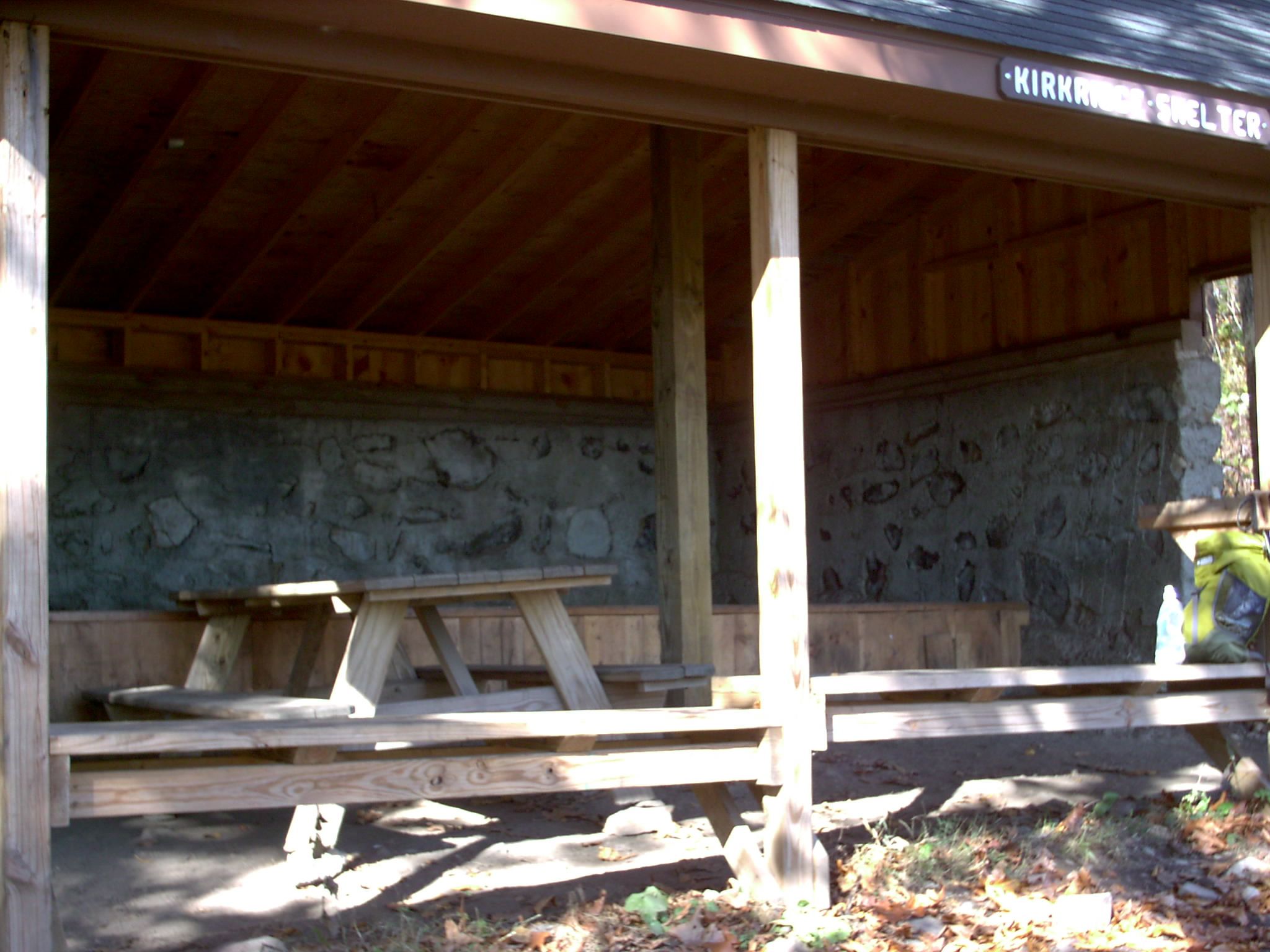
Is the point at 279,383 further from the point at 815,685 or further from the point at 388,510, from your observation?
the point at 815,685

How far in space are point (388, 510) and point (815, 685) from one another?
5.90m

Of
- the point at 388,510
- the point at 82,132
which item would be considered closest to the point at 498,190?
the point at 82,132

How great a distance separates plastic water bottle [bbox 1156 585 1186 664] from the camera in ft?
19.2

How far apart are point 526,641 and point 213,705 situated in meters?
3.01

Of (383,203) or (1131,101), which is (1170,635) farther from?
(383,203)

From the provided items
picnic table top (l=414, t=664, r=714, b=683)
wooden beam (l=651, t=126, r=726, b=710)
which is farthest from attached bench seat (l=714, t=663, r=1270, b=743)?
wooden beam (l=651, t=126, r=726, b=710)

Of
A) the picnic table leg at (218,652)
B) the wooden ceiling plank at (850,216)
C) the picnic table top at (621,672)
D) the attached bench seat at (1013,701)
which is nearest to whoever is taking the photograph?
the attached bench seat at (1013,701)

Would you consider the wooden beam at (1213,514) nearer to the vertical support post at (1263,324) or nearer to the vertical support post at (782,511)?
the vertical support post at (1263,324)

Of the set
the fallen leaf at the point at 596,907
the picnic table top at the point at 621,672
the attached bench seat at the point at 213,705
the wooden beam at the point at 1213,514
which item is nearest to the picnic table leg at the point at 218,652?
the attached bench seat at the point at 213,705

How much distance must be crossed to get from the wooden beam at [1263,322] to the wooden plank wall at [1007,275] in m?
1.54

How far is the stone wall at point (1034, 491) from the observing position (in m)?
A: 7.87

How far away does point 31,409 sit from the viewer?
354 cm

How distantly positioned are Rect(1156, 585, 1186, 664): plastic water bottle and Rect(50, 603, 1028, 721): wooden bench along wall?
2.36 metres

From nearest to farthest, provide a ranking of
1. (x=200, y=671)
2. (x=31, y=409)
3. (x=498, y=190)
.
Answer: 1. (x=31, y=409)
2. (x=200, y=671)
3. (x=498, y=190)
